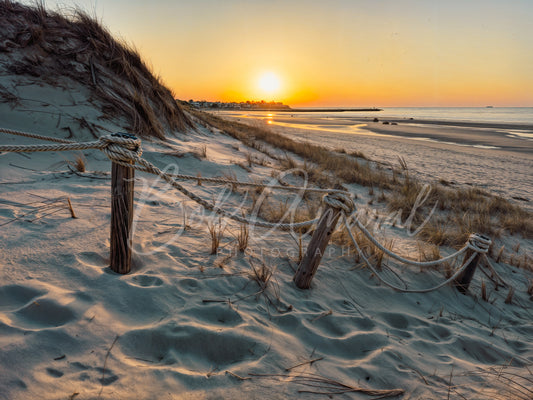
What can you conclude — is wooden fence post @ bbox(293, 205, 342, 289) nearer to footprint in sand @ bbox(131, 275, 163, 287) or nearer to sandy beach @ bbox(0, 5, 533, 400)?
sandy beach @ bbox(0, 5, 533, 400)

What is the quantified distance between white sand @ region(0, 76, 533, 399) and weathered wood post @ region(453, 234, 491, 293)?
4.9 inches

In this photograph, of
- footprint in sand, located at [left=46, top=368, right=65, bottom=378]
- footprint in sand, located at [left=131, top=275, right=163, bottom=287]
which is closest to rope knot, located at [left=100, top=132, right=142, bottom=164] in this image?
footprint in sand, located at [left=131, top=275, right=163, bottom=287]

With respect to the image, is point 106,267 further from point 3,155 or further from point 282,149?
point 282,149

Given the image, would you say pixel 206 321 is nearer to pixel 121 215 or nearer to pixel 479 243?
pixel 121 215

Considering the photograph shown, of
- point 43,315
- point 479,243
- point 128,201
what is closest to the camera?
point 43,315

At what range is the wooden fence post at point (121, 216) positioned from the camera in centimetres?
181

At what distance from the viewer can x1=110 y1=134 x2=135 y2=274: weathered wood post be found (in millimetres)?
1813

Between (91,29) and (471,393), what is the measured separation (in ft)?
27.5

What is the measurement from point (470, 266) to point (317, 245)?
1.66 metres

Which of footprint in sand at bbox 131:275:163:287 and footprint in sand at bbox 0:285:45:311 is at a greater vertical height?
footprint in sand at bbox 0:285:45:311

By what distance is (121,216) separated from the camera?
1.90 metres

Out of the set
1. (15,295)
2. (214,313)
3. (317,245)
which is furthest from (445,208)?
(15,295)

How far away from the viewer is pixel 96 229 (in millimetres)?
2490

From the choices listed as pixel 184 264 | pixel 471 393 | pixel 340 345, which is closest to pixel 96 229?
→ pixel 184 264
